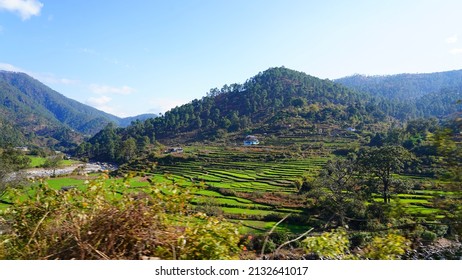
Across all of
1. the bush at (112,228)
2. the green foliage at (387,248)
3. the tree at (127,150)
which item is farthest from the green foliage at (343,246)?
the tree at (127,150)

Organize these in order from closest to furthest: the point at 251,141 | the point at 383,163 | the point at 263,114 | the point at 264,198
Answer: the point at 383,163 → the point at 264,198 → the point at 251,141 → the point at 263,114

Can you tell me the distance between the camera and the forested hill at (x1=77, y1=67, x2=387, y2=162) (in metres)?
74.3

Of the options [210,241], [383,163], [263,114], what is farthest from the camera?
[263,114]

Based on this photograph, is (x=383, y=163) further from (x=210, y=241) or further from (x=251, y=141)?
(x=251, y=141)

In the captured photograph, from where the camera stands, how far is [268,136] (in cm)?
6844

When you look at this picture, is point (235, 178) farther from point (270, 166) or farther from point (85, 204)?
point (85, 204)

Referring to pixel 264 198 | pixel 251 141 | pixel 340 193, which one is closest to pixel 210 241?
pixel 340 193

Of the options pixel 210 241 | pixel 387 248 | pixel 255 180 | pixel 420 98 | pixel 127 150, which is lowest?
pixel 255 180

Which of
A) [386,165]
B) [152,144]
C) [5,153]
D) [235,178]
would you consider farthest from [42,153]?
[386,165]

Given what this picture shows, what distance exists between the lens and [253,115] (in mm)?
92750

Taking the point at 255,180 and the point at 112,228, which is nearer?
the point at 112,228

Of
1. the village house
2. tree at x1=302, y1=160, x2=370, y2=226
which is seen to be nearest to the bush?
tree at x1=302, y1=160, x2=370, y2=226

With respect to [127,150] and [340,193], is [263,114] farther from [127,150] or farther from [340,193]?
[340,193]

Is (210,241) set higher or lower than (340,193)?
higher
